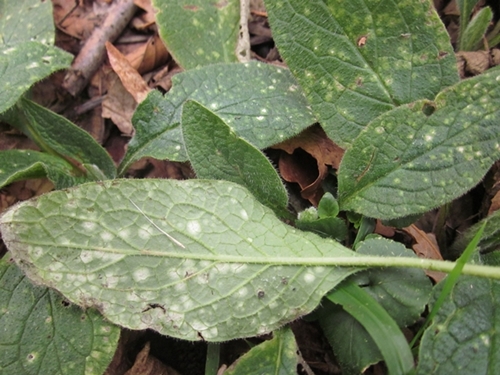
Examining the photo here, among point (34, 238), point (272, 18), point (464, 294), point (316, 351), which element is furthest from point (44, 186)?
point (464, 294)

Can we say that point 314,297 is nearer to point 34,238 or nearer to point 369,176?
point 369,176

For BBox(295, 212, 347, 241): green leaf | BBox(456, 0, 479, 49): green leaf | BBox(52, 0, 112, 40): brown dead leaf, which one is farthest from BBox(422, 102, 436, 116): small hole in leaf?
BBox(52, 0, 112, 40): brown dead leaf

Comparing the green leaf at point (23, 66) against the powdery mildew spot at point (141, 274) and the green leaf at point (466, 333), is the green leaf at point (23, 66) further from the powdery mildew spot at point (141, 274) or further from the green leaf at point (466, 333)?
the green leaf at point (466, 333)

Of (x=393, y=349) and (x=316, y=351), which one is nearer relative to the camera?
(x=393, y=349)

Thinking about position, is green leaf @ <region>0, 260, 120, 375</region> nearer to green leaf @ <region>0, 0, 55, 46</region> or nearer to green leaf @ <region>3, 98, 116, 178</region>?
green leaf @ <region>3, 98, 116, 178</region>

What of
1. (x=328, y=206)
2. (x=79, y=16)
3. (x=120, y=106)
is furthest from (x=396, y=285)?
(x=79, y=16)
